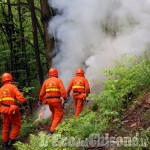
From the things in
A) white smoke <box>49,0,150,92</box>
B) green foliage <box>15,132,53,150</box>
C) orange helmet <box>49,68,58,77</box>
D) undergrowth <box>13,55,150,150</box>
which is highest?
white smoke <box>49,0,150,92</box>

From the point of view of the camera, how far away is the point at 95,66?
50.4ft

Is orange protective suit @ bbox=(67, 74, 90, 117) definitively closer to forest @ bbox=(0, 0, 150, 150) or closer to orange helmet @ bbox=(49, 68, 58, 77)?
forest @ bbox=(0, 0, 150, 150)

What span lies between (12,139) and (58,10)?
755cm

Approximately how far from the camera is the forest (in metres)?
5.58

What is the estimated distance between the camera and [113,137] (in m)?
5.35

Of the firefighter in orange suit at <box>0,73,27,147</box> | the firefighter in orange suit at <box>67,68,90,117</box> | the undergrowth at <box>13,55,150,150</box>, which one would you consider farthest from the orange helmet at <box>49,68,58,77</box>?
the undergrowth at <box>13,55,150,150</box>

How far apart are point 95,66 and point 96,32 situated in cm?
168

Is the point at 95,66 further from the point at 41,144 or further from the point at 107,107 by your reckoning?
the point at 41,144

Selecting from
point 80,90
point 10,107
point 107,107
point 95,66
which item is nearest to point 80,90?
point 80,90

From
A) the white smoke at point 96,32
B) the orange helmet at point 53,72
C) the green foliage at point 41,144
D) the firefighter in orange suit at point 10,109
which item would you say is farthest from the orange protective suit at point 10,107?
the white smoke at point 96,32

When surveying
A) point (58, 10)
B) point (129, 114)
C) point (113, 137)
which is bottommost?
point (113, 137)

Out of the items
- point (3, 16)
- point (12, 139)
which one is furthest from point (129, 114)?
point (3, 16)

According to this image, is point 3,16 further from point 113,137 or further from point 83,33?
point 113,137

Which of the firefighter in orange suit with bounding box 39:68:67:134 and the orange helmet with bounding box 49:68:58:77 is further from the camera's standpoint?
the orange helmet with bounding box 49:68:58:77
